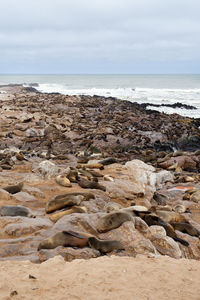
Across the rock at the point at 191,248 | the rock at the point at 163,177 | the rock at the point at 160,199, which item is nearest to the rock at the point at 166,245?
the rock at the point at 191,248

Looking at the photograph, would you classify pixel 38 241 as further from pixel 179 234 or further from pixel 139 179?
pixel 139 179

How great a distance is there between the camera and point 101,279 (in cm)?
342

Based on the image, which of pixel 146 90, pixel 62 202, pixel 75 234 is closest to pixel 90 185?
pixel 62 202

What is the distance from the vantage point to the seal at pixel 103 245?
13.8 feet

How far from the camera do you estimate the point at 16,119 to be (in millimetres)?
19422

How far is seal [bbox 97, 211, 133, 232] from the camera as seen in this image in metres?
4.73

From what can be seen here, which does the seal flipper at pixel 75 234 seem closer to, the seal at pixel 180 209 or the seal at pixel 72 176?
the seal at pixel 72 176

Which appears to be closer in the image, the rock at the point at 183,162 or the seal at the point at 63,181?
the seal at the point at 63,181

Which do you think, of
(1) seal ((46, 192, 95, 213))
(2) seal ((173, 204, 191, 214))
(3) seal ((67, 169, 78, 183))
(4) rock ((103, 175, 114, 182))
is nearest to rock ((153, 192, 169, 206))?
(2) seal ((173, 204, 191, 214))

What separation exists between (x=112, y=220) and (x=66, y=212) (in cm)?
91

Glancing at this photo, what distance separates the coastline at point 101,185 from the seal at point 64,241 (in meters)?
0.07

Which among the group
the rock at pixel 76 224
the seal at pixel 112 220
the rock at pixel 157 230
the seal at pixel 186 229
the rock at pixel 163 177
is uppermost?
the seal at pixel 112 220

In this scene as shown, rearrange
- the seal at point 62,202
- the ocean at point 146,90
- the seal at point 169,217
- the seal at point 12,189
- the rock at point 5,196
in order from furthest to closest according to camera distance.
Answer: the ocean at point 146,90 < the seal at point 12,189 < the rock at point 5,196 < the seal at point 169,217 < the seal at point 62,202

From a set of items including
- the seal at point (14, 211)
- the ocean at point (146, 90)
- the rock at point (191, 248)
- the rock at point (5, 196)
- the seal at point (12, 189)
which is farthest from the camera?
the ocean at point (146, 90)
